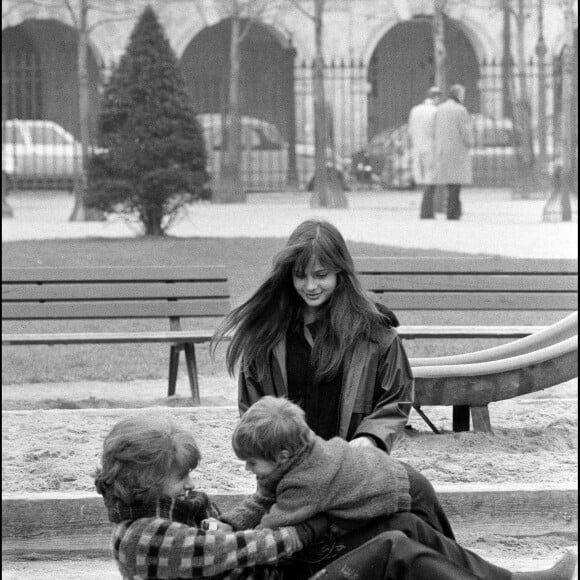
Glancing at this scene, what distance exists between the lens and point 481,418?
6.18 m

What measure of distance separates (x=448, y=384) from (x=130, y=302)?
9.17ft

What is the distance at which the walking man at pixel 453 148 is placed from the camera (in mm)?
18375

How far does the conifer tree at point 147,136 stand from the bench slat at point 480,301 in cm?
717

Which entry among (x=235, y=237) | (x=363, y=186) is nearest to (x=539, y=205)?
(x=363, y=186)

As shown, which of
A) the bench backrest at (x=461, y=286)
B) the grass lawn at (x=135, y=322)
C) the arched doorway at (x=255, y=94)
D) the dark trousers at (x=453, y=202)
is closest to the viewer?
the bench backrest at (x=461, y=286)

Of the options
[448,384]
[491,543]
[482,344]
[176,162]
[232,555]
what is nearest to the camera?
[232,555]

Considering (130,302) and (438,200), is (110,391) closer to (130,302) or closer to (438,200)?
(130,302)

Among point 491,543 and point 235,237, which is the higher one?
point 235,237

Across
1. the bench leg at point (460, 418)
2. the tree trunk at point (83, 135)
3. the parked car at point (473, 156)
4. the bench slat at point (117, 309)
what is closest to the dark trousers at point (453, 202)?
the tree trunk at point (83, 135)

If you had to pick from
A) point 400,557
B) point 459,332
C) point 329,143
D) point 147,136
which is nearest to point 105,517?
point 400,557

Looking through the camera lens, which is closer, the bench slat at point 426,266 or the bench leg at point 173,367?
the bench leg at point 173,367

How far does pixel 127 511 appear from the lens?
3.43m

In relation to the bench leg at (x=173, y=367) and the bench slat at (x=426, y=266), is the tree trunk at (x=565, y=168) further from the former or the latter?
the bench leg at (x=173, y=367)

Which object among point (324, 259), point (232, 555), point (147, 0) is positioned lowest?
point (232, 555)
